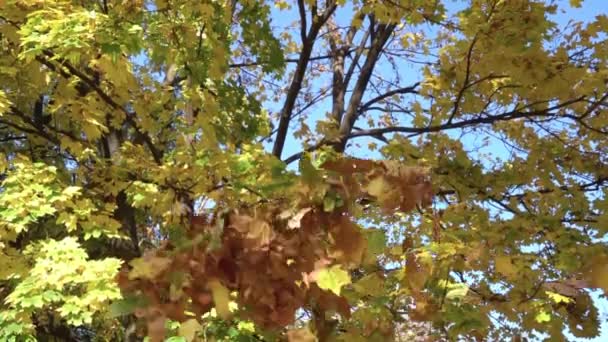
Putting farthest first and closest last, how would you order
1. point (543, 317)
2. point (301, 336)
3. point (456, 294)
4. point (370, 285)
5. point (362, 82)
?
point (362, 82) < point (543, 317) < point (456, 294) < point (370, 285) < point (301, 336)

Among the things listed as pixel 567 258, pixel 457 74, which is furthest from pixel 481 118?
pixel 567 258

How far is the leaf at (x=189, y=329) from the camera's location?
1516 millimetres

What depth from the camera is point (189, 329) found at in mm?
1521

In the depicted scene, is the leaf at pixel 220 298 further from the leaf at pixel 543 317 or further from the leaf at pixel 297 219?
the leaf at pixel 543 317

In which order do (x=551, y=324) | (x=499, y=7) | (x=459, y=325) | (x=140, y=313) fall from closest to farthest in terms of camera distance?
(x=140, y=313) → (x=459, y=325) → (x=551, y=324) → (x=499, y=7)

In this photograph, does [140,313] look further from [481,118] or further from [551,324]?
[481,118]

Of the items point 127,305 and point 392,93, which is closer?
point 127,305

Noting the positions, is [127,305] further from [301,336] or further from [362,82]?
[362,82]

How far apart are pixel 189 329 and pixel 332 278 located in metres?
0.39

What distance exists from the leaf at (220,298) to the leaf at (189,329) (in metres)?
0.10

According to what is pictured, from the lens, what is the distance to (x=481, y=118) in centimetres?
531

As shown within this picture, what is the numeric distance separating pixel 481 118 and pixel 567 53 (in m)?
0.89

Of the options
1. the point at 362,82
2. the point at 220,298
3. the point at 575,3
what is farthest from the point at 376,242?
the point at 362,82

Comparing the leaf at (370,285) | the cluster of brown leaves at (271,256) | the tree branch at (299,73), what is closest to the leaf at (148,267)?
the cluster of brown leaves at (271,256)
